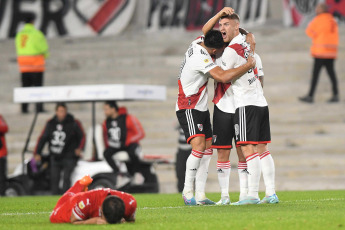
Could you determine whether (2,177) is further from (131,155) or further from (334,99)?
(334,99)

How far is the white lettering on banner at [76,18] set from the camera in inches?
1201

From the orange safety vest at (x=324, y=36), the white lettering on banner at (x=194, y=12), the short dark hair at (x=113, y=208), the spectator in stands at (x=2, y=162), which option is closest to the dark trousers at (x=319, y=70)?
the orange safety vest at (x=324, y=36)

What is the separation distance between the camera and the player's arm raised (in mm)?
11023

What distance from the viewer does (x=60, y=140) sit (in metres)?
18.3

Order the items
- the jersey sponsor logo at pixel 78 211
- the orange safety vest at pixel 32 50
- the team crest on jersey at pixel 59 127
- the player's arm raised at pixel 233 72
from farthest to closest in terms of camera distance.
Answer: the orange safety vest at pixel 32 50 < the team crest on jersey at pixel 59 127 < the player's arm raised at pixel 233 72 < the jersey sponsor logo at pixel 78 211

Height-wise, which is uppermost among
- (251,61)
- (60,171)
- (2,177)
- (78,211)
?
(251,61)

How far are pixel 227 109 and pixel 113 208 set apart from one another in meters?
3.35

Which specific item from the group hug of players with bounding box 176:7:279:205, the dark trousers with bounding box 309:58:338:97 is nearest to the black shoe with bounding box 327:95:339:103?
the dark trousers with bounding box 309:58:338:97

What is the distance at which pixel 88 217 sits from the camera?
8898 mm

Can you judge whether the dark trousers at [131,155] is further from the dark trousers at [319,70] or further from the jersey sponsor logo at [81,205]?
the jersey sponsor logo at [81,205]

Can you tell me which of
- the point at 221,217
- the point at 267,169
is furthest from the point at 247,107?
the point at 221,217

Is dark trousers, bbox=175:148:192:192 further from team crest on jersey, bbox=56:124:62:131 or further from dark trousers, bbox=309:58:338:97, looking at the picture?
dark trousers, bbox=309:58:338:97

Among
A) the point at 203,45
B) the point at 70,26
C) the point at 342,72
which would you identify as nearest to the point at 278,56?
the point at 342,72

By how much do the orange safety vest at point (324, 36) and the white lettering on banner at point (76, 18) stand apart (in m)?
9.73
